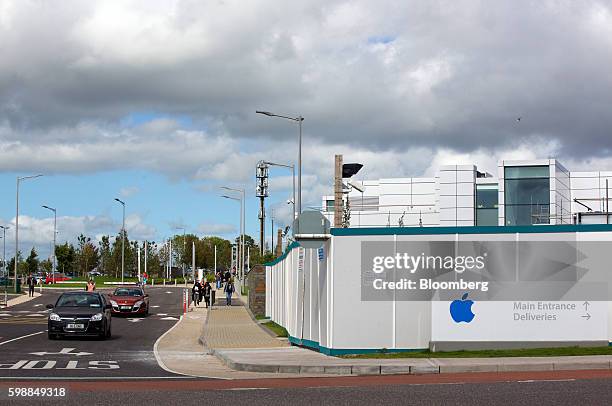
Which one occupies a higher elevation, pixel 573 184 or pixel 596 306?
pixel 573 184

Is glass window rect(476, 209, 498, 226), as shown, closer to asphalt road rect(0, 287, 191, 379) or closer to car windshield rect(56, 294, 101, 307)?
asphalt road rect(0, 287, 191, 379)

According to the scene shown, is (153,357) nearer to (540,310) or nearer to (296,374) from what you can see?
(296,374)

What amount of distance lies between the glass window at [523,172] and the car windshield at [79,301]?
2025 inches

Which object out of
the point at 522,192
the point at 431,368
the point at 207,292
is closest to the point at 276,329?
the point at 431,368

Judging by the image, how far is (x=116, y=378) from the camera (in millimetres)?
16859

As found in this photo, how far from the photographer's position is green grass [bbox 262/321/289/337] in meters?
30.1

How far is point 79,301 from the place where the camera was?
29156mm

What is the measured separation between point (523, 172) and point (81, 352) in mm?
57270

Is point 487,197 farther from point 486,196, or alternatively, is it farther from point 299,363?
point 299,363

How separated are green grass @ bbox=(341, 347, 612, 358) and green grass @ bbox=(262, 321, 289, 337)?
949 centimetres

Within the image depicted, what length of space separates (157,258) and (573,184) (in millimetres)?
87591

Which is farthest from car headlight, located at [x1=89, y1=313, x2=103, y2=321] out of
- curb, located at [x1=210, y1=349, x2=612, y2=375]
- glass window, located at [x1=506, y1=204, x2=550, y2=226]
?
glass window, located at [x1=506, y1=204, x2=550, y2=226]

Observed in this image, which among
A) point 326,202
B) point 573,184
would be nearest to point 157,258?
point 326,202

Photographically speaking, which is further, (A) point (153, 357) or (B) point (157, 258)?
(B) point (157, 258)
